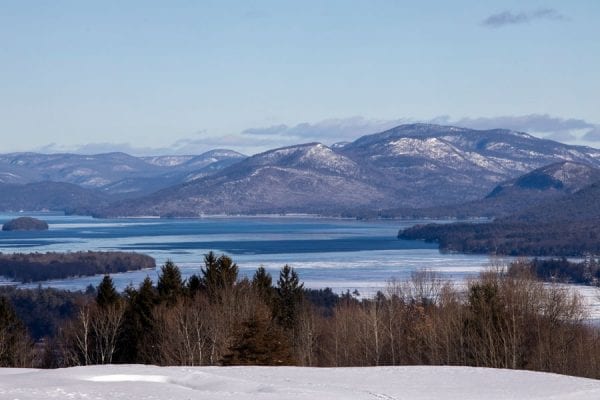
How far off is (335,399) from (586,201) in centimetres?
18227

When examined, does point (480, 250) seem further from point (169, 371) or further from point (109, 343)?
point (169, 371)

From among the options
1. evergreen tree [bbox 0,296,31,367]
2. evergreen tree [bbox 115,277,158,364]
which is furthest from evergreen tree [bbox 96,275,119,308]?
evergreen tree [bbox 0,296,31,367]

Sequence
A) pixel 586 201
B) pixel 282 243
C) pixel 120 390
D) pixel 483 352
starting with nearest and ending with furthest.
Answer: pixel 120 390
pixel 483 352
pixel 282 243
pixel 586 201

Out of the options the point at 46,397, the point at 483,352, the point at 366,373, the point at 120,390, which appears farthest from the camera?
the point at 483,352

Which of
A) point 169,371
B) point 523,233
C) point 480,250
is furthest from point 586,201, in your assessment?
point 169,371

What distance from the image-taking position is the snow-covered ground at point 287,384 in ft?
64.4

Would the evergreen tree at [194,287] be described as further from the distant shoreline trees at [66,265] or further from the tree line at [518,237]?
the tree line at [518,237]

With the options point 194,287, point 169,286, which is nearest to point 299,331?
point 194,287

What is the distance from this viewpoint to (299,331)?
38.9 m

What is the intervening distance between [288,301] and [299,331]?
289 cm

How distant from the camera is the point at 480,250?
135750 mm

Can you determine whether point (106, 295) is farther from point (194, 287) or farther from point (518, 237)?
→ point (518, 237)

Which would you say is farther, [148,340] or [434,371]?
[148,340]

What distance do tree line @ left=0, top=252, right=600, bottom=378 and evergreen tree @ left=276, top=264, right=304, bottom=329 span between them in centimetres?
10
